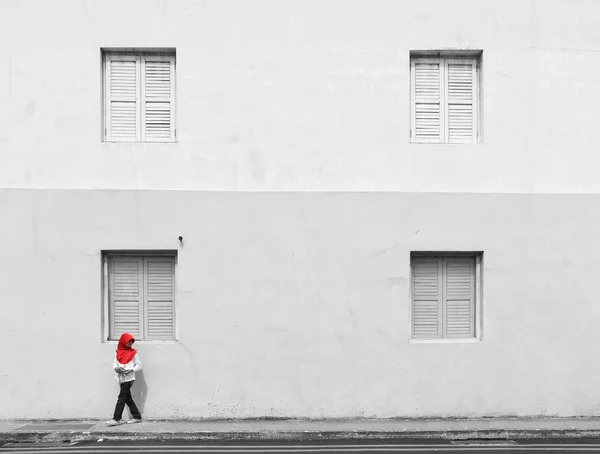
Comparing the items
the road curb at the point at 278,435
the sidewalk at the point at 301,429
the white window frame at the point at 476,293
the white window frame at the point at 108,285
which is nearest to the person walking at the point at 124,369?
the sidewalk at the point at 301,429

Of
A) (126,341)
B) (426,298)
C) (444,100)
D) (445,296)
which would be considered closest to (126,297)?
(126,341)

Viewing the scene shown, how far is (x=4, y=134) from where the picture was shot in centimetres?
884

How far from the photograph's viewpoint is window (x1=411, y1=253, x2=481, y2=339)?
923 centimetres

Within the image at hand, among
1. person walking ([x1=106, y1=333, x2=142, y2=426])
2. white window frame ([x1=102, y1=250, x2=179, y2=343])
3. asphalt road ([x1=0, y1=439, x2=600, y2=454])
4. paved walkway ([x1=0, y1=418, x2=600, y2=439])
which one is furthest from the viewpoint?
white window frame ([x1=102, y1=250, x2=179, y2=343])

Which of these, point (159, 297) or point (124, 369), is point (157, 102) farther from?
point (124, 369)

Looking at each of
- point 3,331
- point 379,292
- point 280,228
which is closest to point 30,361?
point 3,331

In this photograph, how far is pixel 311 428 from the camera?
8.54 meters

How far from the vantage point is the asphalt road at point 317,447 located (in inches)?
306

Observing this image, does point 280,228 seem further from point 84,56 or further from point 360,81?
point 84,56

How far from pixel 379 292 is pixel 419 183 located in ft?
5.70

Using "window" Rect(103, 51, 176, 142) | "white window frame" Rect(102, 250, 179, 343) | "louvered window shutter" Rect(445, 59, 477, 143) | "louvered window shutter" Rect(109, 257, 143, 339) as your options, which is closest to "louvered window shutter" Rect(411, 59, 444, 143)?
"louvered window shutter" Rect(445, 59, 477, 143)

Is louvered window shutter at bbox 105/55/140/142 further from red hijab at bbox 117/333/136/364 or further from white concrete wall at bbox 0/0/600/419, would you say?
red hijab at bbox 117/333/136/364

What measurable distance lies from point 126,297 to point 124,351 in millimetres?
909

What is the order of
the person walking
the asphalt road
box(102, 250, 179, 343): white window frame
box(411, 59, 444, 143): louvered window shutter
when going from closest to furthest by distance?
1. the asphalt road
2. the person walking
3. box(102, 250, 179, 343): white window frame
4. box(411, 59, 444, 143): louvered window shutter
